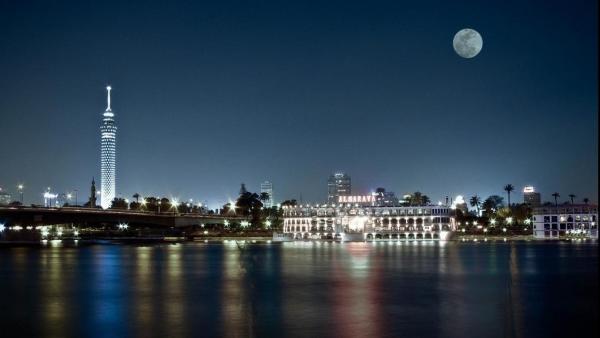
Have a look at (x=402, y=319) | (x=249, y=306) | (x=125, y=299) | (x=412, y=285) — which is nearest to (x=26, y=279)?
(x=125, y=299)

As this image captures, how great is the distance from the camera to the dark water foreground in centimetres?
4781

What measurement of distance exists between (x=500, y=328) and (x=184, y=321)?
68.5ft

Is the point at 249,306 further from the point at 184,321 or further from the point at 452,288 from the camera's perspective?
the point at 452,288

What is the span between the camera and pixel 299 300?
64125 mm

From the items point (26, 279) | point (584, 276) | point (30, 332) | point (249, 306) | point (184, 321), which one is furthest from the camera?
point (584, 276)

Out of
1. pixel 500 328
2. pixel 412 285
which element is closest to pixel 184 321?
pixel 500 328

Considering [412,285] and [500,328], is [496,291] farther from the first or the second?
[500,328]

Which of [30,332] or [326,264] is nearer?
[30,332]

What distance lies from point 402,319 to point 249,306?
1364cm

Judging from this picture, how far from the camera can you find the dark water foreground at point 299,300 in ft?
157

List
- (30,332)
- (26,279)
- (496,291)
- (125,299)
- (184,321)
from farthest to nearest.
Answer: (26,279) → (496,291) → (125,299) → (184,321) → (30,332)

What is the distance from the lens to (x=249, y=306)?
59812 millimetres

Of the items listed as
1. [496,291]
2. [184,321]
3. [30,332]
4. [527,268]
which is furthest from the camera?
[527,268]

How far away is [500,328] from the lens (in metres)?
48.4
